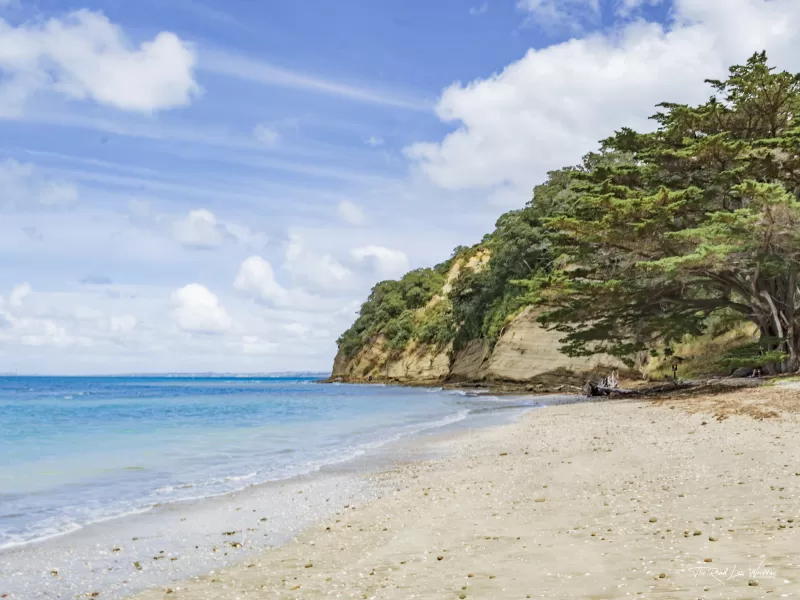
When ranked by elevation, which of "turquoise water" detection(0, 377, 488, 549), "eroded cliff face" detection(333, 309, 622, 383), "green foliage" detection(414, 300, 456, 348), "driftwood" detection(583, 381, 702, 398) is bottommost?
"turquoise water" detection(0, 377, 488, 549)

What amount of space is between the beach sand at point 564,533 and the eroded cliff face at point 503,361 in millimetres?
38578

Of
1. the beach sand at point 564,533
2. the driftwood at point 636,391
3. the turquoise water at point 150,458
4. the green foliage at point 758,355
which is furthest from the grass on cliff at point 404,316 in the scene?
the beach sand at point 564,533

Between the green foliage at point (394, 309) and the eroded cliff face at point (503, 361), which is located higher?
the green foliage at point (394, 309)

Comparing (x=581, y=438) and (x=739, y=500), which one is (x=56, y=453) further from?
(x=739, y=500)

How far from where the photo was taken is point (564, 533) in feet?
24.0

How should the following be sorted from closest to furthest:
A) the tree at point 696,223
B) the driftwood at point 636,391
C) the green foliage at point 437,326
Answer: the tree at point 696,223, the driftwood at point 636,391, the green foliage at point 437,326

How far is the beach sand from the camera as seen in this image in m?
5.42

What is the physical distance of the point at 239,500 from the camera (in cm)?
1157

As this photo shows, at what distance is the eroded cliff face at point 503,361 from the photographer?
53059 millimetres

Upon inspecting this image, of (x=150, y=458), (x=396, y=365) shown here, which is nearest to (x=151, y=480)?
(x=150, y=458)

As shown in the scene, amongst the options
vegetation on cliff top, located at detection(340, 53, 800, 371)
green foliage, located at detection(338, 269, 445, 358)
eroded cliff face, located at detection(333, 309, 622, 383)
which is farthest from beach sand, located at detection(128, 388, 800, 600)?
green foliage, located at detection(338, 269, 445, 358)

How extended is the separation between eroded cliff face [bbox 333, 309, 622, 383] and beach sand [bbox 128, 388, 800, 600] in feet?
127

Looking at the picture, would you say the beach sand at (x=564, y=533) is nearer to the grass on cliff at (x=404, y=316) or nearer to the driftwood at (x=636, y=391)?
the driftwood at (x=636, y=391)

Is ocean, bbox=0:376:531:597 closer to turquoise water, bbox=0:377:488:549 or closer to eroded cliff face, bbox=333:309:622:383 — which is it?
turquoise water, bbox=0:377:488:549
